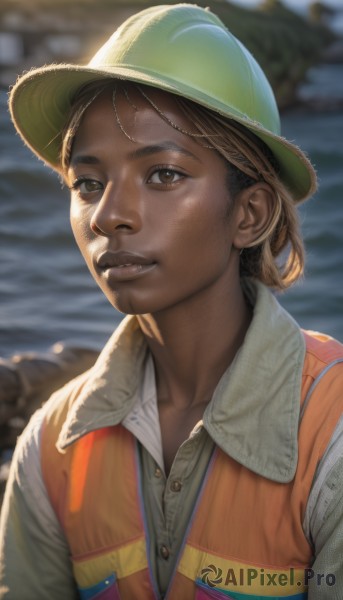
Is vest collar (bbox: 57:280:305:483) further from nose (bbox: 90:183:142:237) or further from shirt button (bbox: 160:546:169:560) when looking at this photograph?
nose (bbox: 90:183:142:237)

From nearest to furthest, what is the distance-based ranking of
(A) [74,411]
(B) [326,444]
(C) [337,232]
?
1. (B) [326,444]
2. (A) [74,411]
3. (C) [337,232]

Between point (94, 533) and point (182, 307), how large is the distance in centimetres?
73

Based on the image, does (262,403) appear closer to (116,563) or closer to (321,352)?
(321,352)

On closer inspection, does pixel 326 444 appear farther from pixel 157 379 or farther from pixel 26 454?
pixel 26 454

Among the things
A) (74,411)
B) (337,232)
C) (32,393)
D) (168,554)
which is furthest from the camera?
(337,232)

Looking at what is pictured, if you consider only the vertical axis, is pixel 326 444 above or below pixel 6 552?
above

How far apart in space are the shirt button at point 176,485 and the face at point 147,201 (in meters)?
0.52

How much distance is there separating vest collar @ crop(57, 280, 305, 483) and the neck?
0.33ft

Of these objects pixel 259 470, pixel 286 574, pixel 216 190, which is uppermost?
pixel 216 190

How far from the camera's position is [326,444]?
2.45 m

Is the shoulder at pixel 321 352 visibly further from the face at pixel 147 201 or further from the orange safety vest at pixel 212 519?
the face at pixel 147 201

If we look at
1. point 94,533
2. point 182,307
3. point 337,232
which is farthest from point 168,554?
point 337,232

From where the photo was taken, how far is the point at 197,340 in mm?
2770

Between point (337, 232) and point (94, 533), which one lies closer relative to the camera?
point (94, 533)
